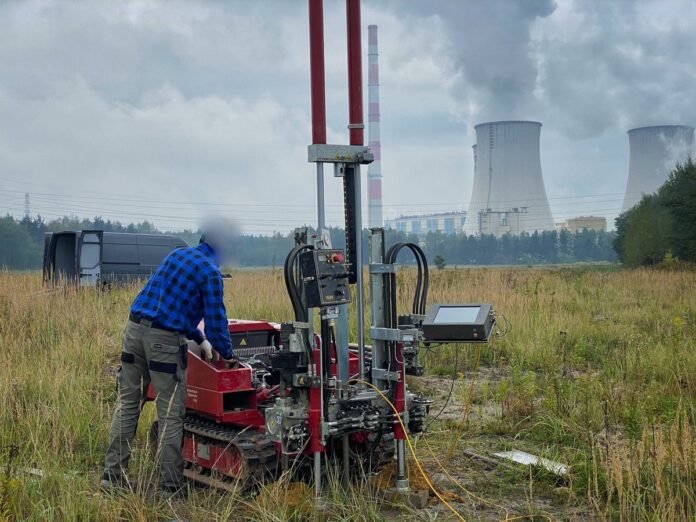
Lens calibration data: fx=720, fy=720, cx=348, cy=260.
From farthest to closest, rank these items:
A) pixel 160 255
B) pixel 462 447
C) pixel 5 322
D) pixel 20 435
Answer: pixel 160 255
pixel 5 322
pixel 462 447
pixel 20 435

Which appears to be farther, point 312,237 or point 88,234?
point 88,234

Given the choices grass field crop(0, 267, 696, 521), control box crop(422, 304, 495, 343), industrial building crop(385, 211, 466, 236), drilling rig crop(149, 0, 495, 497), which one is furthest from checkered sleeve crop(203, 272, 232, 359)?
industrial building crop(385, 211, 466, 236)

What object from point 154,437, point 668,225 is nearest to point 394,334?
point 154,437

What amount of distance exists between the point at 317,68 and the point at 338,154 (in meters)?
0.62

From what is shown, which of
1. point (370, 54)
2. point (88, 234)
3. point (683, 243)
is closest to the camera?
point (88, 234)

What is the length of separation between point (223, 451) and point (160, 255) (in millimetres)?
11253

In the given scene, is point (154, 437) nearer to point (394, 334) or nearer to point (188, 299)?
point (188, 299)

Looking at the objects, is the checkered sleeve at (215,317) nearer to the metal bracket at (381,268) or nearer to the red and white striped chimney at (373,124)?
the metal bracket at (381,268)

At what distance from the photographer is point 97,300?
1221 centimetres

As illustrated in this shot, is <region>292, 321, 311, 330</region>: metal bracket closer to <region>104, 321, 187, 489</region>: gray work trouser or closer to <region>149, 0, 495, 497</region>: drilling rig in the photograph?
<region>149, 0, 495, 497</region>: drilling rig

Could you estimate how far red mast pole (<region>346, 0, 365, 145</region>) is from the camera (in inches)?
202

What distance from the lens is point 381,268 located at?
4.92 meters

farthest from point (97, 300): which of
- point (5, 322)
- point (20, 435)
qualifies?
point (20, 435)

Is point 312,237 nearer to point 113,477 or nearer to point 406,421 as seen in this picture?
point 406,421
